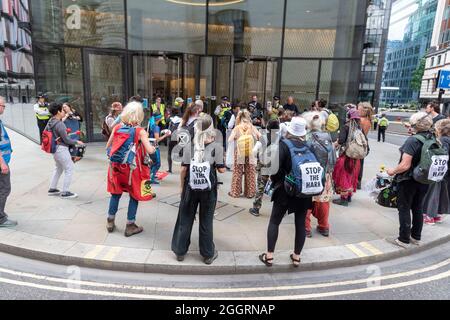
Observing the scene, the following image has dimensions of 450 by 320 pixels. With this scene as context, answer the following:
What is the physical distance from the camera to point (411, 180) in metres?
4.18

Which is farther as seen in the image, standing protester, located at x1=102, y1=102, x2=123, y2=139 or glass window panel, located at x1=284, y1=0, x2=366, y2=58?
glass window panel, located at x1=284, y1=0, x2=366, y2=58

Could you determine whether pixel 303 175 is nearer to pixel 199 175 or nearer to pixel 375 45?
pixel 199 175

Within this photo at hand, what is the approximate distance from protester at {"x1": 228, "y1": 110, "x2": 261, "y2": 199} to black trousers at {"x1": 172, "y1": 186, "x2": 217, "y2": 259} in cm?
228

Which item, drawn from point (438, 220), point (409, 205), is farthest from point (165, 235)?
point (438, 220)

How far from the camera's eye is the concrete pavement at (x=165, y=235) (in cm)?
380

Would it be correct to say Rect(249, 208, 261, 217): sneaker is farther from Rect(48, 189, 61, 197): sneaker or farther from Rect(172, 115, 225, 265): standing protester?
Rect(48, 189, 61, 197): sneaker

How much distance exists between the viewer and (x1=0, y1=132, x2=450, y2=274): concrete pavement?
3803 millimetres

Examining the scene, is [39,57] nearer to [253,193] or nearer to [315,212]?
[253,193]

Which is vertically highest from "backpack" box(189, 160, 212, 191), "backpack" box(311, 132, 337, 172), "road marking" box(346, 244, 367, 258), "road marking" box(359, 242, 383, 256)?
"backpack" box(311, 132, 337, 172)

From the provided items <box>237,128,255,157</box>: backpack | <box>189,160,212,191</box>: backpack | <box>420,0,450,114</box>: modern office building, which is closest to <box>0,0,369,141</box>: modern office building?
<box>237,128,255,157</box>: backpack

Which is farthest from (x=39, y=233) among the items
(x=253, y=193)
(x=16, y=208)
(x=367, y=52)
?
(x=367, y=52)

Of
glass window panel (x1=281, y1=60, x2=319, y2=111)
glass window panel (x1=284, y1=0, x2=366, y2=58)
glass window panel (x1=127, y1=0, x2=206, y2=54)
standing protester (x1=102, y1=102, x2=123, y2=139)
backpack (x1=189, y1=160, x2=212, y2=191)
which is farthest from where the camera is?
glass window panel (x1=281, y1=60, x2=319, y2=111)

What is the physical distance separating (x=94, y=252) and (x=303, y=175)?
2.66 metres

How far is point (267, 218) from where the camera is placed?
204 inches
